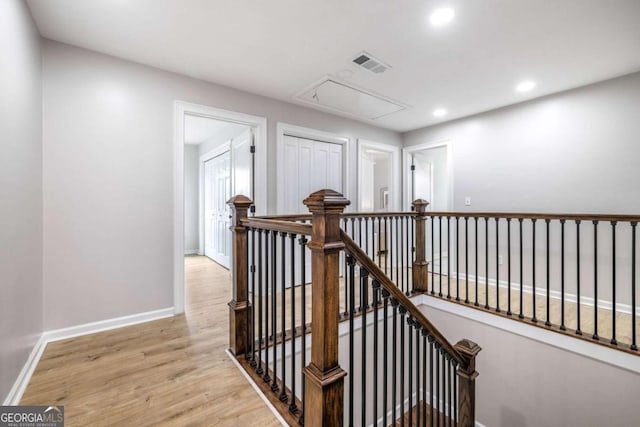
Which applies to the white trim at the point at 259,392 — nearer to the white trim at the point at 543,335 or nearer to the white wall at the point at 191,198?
the white trim at the point at 543,335

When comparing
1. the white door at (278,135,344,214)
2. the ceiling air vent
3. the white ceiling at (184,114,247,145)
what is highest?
the white ceiling at (184,114,247,145)

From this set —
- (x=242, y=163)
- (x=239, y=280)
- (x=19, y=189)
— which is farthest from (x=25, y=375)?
(x=242, y=163)

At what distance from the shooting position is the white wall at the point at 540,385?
2104 mm

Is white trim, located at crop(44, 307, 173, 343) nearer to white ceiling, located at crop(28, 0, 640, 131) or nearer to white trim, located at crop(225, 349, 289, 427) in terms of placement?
white trim, located at crop(225, 349, 289, 427)

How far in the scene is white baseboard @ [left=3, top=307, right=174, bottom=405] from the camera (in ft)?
4.98

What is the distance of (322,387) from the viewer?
110 cm

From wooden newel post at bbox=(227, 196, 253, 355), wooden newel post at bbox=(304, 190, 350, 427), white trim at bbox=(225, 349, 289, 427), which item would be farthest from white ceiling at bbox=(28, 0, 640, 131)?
white trim at bbox=(225, 349, 289, 427)

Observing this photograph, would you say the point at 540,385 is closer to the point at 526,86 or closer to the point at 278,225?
the point at 278,225

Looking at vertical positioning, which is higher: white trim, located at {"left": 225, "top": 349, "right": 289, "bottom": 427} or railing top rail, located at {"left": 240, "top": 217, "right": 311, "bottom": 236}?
railing top rail, located at {"left": 240, "top": 217, "right": 311, "bottom": 236}

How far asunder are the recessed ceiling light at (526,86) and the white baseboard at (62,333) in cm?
434

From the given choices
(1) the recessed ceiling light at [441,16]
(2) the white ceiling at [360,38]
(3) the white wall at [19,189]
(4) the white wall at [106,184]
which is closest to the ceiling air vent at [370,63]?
(2) the white ceiling at [360,38]

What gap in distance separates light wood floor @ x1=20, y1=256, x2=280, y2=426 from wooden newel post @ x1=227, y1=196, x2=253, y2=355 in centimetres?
16

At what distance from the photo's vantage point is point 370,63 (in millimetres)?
2596

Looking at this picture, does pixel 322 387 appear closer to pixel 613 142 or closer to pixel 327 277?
pixel 327 277
